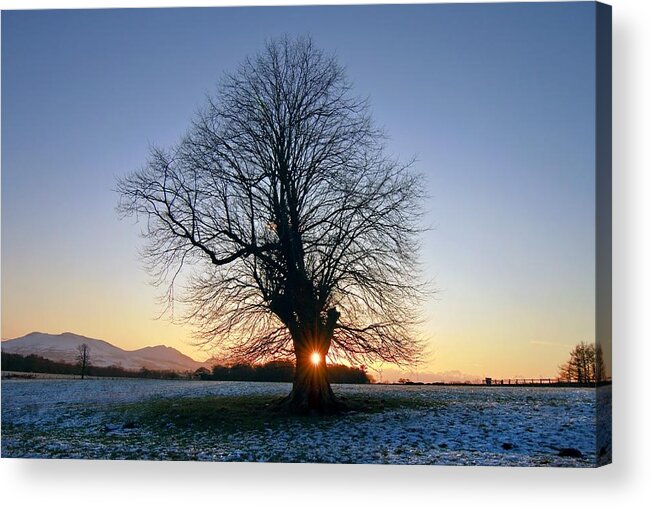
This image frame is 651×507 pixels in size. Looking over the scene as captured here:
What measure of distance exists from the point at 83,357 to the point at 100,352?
293 millimetres

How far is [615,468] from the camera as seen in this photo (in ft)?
47.2

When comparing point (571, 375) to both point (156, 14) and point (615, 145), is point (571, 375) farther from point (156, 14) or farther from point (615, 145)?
point (156, 14)

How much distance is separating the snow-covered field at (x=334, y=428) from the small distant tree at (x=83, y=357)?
13.0 inches

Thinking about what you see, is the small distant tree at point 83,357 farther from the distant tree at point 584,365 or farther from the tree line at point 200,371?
the distant tree at point 584,365

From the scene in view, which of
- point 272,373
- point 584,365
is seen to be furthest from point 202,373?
point 584,365

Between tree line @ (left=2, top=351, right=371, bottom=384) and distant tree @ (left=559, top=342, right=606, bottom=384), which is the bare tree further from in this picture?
distant tree @ (left=559, top=342, right=606, bottom=384)

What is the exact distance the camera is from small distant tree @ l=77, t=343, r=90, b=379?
53.4 ft

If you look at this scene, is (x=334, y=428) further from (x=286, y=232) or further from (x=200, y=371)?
(x=286, y=232)

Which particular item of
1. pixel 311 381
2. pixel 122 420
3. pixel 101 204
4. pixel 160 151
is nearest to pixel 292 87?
pixel 160 151

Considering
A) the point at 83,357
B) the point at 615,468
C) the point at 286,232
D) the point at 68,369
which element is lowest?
the point at 615,468

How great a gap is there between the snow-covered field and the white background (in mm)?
185

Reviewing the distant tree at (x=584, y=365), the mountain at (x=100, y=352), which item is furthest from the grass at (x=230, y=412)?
the distant tree at (x=584, y=365)

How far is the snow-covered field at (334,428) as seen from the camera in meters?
14.8

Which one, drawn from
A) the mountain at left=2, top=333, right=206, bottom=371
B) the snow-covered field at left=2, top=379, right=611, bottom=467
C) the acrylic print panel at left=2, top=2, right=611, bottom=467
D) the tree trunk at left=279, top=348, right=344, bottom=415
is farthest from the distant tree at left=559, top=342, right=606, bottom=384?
the mountain at left=2, top=333, right=206, bottom=371
